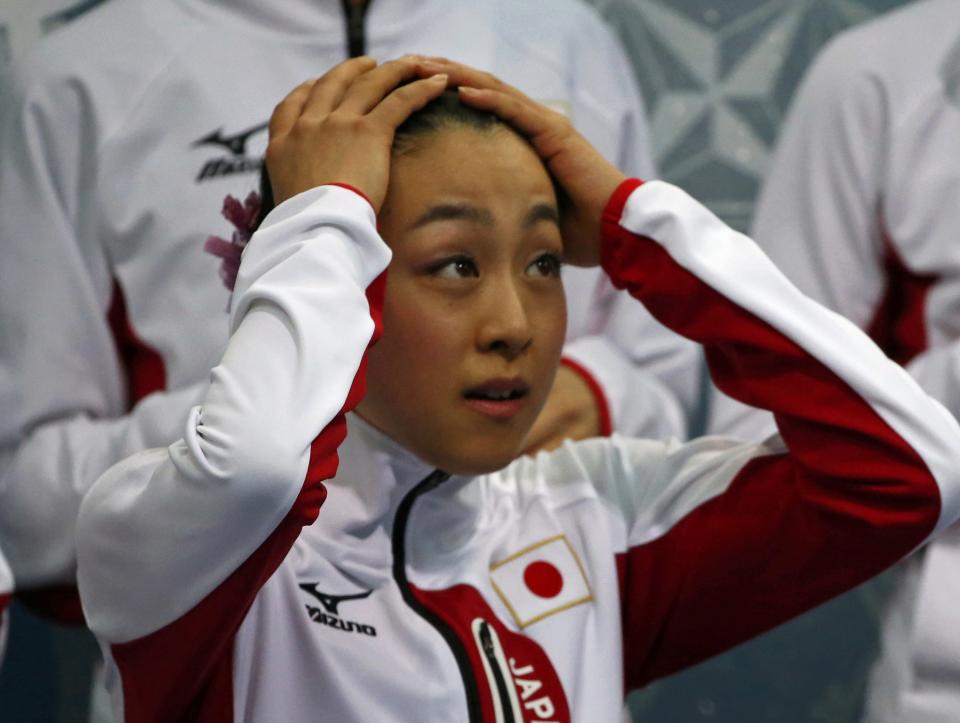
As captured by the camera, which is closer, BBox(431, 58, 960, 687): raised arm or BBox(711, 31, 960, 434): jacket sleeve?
BBox(431, 58, 960, 687): raised arm

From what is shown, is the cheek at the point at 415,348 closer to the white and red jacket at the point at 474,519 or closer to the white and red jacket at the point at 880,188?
the white and red jacket at the point at 474,519

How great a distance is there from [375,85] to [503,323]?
0.18m

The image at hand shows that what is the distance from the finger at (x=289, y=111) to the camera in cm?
100

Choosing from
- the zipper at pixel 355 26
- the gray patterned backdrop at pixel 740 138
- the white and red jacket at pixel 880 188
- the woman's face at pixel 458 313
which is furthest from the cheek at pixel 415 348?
the gray patterned backdrop at pixel 740 138

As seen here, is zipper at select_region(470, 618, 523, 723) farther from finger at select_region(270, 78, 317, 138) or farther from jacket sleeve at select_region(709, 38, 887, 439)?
jacket sleeve at select_region(709, 38, 887, 439)

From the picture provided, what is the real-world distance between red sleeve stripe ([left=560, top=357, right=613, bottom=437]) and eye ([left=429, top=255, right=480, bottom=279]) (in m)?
0.33

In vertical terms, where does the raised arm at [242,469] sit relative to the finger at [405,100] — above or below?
below

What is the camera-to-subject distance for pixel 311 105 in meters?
0.99

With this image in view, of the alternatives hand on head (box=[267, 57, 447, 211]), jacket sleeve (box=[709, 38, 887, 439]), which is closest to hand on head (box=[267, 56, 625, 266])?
hand on head (box=[267, 57, 447, 211])

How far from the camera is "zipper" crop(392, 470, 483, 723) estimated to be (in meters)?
0.99

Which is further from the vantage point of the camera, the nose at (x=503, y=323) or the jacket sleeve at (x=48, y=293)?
the jacket sleeve at (x=48, y=293)

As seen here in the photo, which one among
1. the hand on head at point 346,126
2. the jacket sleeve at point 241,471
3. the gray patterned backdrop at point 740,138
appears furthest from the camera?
the gray patterned backdrop at point 740,138

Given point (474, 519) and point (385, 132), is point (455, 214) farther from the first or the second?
point (474, 519)

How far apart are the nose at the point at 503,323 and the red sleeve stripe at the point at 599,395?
0.32 m
